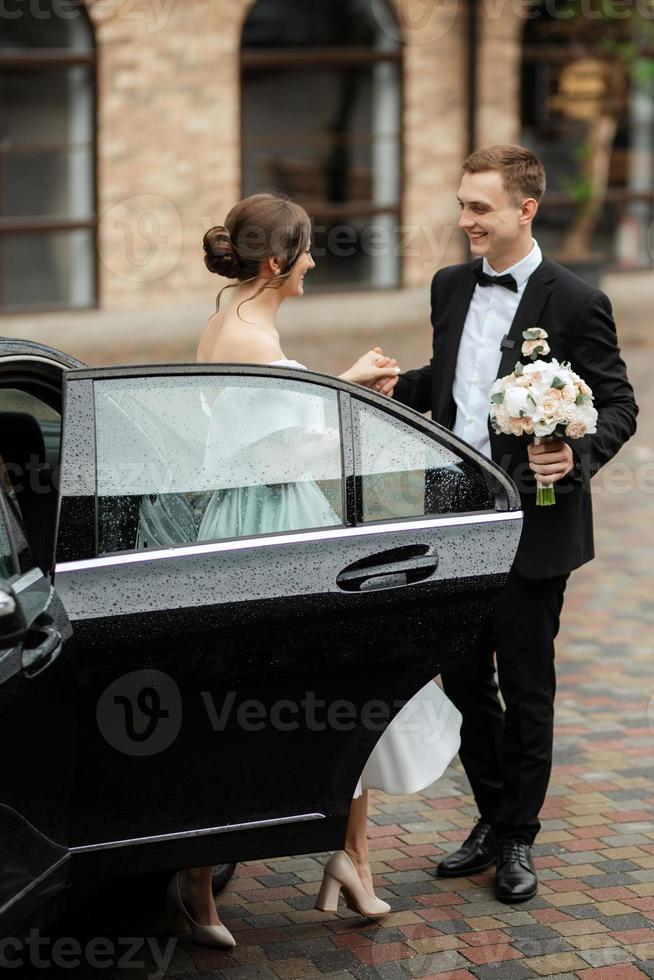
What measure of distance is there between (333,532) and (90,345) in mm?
11888

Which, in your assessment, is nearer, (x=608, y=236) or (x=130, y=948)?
(x=130, y=948)

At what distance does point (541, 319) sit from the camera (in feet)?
15.1

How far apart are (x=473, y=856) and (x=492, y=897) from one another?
0.22 meters

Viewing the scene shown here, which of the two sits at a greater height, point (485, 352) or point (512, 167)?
point (512, 167)

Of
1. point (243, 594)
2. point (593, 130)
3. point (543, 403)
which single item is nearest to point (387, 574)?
point (243, 594)

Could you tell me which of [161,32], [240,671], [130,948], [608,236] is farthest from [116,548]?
[608,236]

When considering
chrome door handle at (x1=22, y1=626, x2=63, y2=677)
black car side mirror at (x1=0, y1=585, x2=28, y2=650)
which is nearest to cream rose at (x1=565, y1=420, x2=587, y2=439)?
chrome door handle at (x1=22, y1=626, x2=63, y2=677)

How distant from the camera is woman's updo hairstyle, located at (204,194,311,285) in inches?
170

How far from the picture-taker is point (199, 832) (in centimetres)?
371

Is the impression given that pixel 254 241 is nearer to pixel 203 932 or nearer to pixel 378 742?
pixel 378 742

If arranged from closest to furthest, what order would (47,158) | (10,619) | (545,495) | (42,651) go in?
1. (10,619)
2. (42,651)
3. (545,495)
4. (47,158)

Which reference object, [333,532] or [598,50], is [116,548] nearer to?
[333,532]

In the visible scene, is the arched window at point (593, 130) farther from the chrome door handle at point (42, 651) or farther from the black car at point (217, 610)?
the chrome door handle at point (42, 651)

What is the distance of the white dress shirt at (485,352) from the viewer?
467 cm
